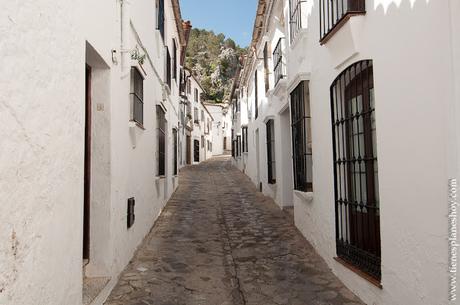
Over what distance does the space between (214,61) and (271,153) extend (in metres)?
44.3

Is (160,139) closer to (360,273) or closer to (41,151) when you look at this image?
(360,273)

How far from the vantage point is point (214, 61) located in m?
52.8

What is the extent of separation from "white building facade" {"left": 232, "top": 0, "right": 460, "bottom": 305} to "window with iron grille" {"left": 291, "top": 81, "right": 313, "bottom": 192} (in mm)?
18

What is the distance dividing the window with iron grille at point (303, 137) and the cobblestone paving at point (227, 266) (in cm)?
98

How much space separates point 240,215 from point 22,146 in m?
6.82

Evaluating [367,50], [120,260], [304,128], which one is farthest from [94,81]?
[304,128]

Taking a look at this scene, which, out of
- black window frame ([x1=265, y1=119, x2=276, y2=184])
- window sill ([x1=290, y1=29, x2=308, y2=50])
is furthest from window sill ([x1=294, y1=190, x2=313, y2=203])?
black window frame ([x1=265, y1=119, x2=276, y2=184])

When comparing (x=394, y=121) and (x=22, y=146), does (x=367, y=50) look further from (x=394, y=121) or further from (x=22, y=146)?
(x=22, y=146)

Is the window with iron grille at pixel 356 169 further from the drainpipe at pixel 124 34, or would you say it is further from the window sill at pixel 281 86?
the window sill at pixel 281 86

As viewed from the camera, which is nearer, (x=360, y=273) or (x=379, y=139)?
(x=379, y=139)

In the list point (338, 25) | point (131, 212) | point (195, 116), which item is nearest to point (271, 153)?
point (131, 212)

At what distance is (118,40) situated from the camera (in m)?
4.48

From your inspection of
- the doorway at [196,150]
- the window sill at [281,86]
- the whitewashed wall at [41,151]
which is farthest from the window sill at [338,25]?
the doorway at [196,150]

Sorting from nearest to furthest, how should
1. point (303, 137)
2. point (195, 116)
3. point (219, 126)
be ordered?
point (303, 137) → point (195, 116) → point (219, 126)
